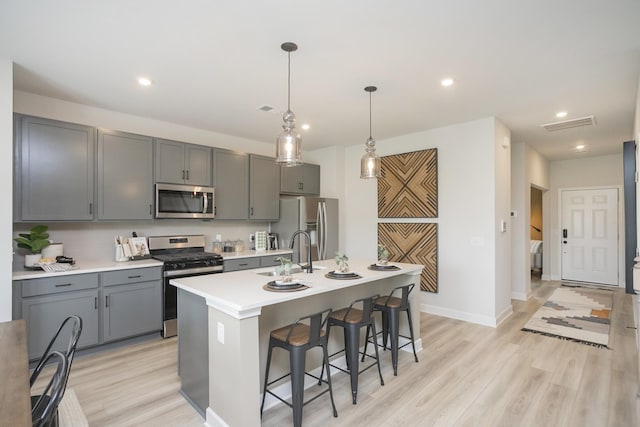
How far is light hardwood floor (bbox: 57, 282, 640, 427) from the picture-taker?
233cm

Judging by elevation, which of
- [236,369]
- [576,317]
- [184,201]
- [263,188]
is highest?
[263,188]

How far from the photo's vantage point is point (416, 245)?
4957 mm

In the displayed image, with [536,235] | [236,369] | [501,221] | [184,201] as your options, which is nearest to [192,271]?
[184,201]

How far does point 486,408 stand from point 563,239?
6359 millimetres

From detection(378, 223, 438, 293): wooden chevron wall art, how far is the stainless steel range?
260 cm

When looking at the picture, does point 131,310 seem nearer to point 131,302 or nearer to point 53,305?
point 131,302

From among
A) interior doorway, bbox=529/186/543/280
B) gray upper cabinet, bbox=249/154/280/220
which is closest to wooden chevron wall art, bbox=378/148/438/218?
gray upper cabinet, bbox=249/154/280/220

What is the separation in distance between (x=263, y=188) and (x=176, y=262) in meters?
1.80

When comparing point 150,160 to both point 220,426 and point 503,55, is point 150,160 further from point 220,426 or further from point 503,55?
point 503,55

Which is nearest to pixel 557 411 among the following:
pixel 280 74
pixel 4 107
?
pixel 280 74

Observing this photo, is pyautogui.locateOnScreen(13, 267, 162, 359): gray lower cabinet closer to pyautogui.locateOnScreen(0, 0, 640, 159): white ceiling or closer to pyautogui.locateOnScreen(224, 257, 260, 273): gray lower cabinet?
pyautogui.locateOnScreen(224, 257, 260, 273): gray lower cabinet

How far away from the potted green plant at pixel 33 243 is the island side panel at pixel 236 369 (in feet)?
7.65

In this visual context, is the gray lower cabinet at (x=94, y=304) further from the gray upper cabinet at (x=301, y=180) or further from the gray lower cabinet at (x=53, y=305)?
the gray upper cabinet at (x=301, y=180)

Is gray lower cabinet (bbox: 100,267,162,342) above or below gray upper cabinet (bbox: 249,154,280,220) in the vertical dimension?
below
